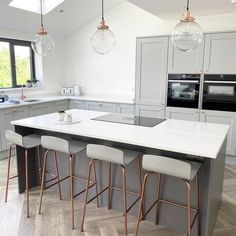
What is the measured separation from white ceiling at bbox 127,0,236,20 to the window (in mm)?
2861

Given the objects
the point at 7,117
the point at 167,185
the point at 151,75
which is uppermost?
the point at 151,75

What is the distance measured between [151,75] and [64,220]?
2.87 meters

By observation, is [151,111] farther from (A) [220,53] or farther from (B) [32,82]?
(B) [32,82]

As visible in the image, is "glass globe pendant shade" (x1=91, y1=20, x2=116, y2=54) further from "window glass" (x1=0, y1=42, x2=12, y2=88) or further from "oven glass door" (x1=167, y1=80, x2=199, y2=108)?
"window glass" (x1=0, y1=42, x2=12, y2=88)

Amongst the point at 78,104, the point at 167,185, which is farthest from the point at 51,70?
the point at 167,185

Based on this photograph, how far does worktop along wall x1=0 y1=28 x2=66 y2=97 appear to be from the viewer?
5.36 m

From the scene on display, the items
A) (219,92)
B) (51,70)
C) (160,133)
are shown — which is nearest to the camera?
(160,133)

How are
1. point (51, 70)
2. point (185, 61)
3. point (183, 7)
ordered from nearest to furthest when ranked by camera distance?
point (183, 7)
point (185, 61)
point (51, 70)

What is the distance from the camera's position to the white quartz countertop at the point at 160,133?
196 centimetres

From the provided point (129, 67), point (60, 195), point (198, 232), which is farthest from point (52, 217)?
point (129, 67)

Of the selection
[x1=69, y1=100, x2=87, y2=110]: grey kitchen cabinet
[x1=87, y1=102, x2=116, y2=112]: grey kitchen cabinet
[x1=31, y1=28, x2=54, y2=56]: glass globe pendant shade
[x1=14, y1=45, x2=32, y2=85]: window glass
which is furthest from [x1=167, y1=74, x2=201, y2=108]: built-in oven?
[x1=14, y1=45, x2=32, y2=85]: window glass

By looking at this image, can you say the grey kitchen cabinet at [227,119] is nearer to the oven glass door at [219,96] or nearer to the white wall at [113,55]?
the oven glass door at [219,96]

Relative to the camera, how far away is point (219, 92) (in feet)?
13.0

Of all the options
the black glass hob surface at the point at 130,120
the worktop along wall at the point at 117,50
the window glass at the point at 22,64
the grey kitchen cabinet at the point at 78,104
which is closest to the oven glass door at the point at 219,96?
the worktop along wall at the point at 117,50
